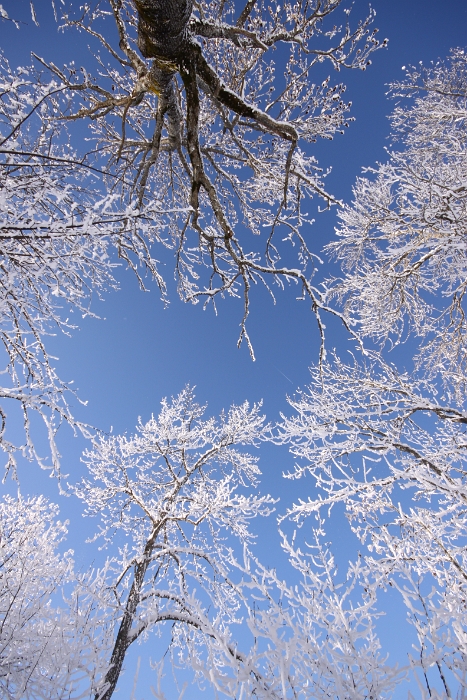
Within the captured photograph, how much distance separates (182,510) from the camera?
6781 mm

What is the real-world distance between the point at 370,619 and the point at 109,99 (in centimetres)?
488

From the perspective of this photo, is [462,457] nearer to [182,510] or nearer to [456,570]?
[456,570]

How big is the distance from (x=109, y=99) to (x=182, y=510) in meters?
6.72

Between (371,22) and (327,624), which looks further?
(371,22)

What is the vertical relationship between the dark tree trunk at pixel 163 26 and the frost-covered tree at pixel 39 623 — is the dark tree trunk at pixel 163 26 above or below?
above

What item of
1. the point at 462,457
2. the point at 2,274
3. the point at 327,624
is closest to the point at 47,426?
the point at 2,274

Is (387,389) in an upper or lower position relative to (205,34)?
lower

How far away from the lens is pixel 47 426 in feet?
7.52

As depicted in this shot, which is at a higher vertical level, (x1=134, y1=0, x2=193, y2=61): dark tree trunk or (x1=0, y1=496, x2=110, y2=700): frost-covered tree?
(x1=134, y1=0, x2=193, y2=61): dark tree trunk

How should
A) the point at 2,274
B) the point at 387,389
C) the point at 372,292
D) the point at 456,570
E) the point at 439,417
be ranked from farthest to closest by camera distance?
the point at 372,292 → the point at 387,389 → the point at 439,417 → the point at 456,570 → the point at 2,274

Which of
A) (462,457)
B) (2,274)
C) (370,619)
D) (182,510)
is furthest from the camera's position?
(182,510)

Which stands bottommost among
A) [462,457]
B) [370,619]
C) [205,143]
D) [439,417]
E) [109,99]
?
[370,619]

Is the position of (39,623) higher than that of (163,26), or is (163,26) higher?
(163,26)

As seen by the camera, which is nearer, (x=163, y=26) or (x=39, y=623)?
(x=163, y=26)
